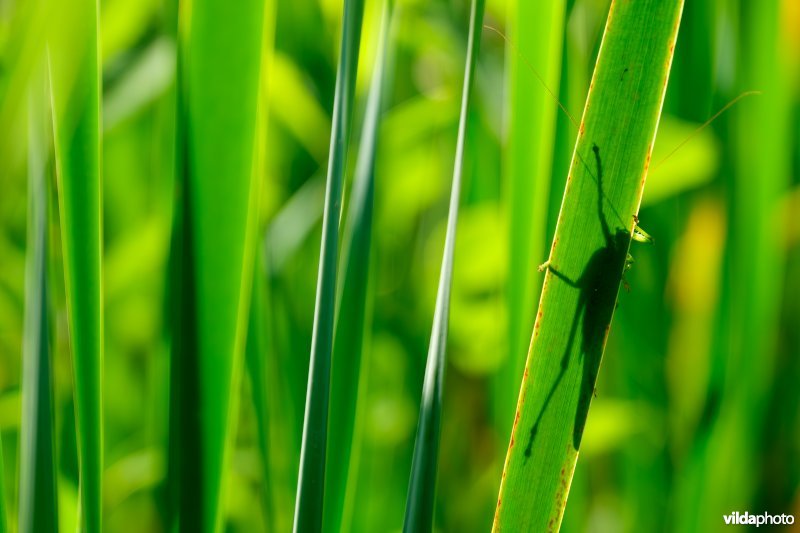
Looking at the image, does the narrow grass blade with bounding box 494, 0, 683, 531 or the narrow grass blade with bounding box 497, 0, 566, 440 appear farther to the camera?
the narrow grass blade with bounding box 497, 0, 566, 440

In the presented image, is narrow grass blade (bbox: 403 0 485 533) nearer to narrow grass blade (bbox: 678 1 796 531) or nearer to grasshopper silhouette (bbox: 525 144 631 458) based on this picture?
grasshopper silhouette (bbox: 525 144 631 458)

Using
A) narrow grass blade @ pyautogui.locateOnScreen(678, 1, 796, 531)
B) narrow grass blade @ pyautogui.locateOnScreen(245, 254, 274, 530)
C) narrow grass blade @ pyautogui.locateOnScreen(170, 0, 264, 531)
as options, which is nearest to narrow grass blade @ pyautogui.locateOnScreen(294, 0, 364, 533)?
narrow grass blade @ pyautogui.locateOnScreen(170, 0, 264, 531)

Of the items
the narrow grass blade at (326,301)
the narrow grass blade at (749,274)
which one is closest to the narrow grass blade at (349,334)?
the narrow grass blade at (326,301)

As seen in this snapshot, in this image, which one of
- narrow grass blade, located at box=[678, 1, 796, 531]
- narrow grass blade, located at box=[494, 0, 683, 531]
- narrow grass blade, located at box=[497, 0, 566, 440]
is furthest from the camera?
narrow grass blade, located at box=[678, 1, 796, 531]

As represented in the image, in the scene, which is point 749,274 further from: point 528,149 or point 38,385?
point 38,385

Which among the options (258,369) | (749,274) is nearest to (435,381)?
(258,369)
